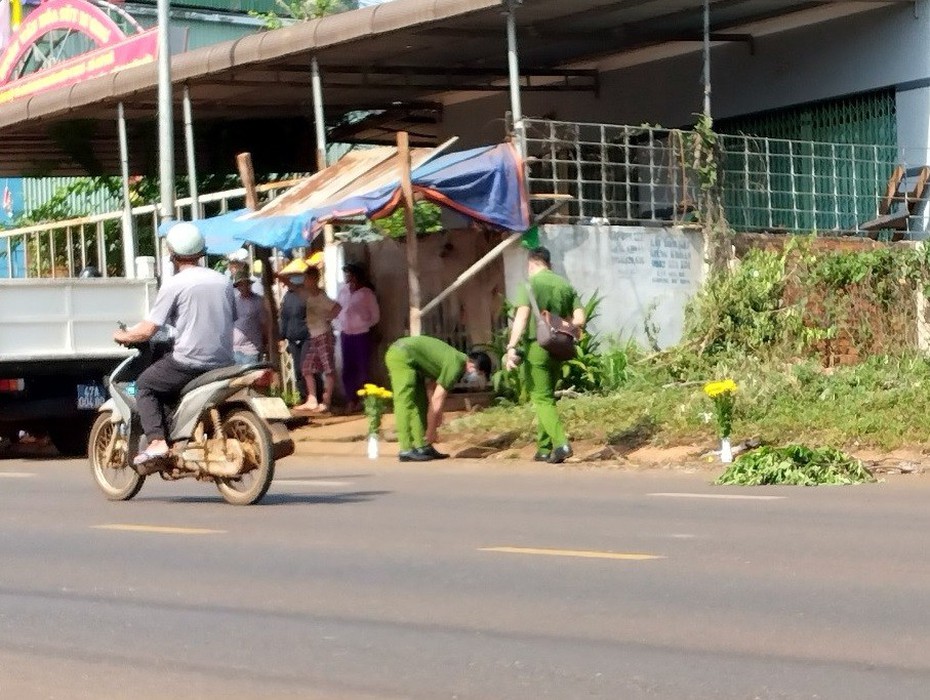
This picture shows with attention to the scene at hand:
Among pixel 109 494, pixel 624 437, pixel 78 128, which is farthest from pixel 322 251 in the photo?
pixel 109 494

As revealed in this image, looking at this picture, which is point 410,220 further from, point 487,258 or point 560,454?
point 560,454

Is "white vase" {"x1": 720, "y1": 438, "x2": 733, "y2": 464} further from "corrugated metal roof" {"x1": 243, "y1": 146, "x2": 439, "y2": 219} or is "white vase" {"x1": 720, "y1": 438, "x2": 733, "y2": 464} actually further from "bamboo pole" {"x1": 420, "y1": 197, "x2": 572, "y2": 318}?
"corrugated metal roof" {"x1": 243, "y1": 146, "x2": 439, "y2": 219}

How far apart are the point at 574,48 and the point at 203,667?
19.1 metres

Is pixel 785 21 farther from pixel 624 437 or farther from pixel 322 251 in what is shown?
pixel 624 437

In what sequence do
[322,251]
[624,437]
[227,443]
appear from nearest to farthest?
[227,443] → [624,437] → [322,251]

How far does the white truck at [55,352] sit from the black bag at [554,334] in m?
5.44

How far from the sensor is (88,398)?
18.8 metres

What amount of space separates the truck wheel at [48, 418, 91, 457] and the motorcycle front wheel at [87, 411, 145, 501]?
6.33m

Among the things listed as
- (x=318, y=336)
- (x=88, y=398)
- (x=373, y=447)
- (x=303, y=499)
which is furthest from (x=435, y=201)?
(x=303, y=499)

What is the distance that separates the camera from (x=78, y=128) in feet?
87.4

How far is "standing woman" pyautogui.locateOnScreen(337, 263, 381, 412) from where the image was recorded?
2122cm

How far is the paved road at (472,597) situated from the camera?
6.06 m

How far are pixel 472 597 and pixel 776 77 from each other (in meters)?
17.2

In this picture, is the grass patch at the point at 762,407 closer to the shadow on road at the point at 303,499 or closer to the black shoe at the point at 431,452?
the black shoe at the point at 431,452
